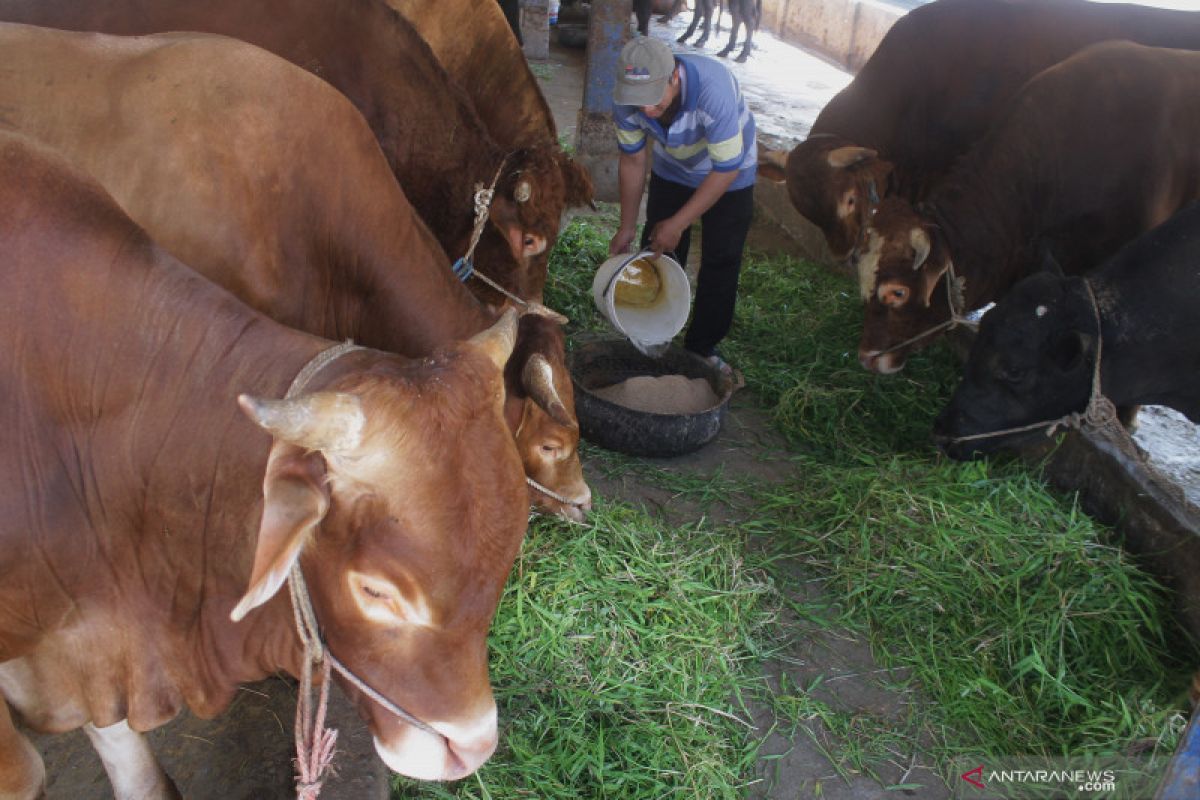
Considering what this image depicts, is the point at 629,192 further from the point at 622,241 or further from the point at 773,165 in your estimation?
the point at 773,165

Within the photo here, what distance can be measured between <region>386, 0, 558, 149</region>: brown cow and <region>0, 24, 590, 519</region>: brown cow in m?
2.68

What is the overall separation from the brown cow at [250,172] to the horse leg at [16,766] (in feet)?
4.16

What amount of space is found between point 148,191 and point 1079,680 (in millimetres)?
3575

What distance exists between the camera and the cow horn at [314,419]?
171cm

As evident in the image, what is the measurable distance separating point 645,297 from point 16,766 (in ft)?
12.4

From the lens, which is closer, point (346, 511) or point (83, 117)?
point (346, 511)

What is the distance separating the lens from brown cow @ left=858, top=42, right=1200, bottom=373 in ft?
17.6

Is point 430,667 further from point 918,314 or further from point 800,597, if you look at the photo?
point 918,314

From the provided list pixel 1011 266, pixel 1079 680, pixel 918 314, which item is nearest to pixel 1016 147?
pixel 1011 266

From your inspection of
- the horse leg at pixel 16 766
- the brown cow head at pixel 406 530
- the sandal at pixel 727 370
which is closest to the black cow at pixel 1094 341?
the sandal at pixel 727 370

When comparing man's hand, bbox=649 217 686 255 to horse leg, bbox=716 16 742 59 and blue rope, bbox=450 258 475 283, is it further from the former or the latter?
horse leg, bbox=716 16 742 59

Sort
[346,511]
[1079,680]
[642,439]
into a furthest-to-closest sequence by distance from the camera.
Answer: [642,439]
[1079,680]
[346,511]

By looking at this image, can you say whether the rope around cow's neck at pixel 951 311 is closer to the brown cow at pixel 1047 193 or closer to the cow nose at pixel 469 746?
the brown cow at pixel 1047 193

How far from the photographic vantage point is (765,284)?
6965 mm
